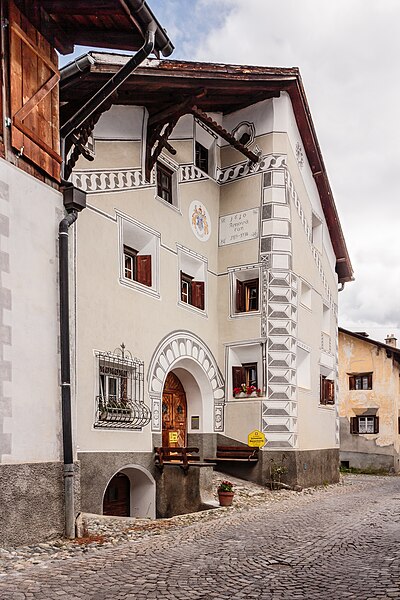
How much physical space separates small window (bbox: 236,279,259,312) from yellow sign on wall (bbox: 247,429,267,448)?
301cm

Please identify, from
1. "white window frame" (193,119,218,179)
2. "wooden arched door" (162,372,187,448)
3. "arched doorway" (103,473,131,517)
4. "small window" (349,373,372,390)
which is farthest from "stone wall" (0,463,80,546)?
"small window" (349,373,372,390)

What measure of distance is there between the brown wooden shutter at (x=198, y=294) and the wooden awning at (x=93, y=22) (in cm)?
744

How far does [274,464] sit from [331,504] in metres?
2.55

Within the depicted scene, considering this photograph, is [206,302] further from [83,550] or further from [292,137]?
[83,550]

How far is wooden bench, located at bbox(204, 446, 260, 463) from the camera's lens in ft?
52.9

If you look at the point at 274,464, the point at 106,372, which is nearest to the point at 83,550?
the point at 106,372

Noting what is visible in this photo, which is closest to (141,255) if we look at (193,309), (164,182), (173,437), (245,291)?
(164,182)

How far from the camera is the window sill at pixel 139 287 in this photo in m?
13.1

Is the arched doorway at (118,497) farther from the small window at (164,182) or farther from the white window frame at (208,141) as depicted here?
A: the white window frame at (208,141)

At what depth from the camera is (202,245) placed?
16719 millimetres

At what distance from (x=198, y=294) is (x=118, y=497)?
17.4ft

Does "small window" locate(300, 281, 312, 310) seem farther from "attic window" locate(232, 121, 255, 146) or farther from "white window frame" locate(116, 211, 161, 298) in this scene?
"white window frame" locate(116, 211, 161, 298)

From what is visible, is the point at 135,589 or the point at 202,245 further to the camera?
the point at 202,245

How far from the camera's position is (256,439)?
53.3 feet
